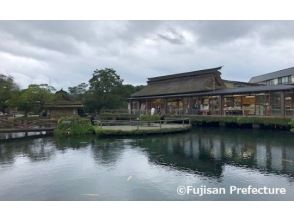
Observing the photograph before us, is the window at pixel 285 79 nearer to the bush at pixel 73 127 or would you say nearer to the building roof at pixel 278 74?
the building roof at pixel 278 74

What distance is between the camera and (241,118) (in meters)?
26.8

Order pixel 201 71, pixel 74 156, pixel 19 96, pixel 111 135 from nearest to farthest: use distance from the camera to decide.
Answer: pixel 74 156
pixel 111 135
pixel 19 96
pixel 201 71

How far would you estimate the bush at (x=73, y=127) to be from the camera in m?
24.0

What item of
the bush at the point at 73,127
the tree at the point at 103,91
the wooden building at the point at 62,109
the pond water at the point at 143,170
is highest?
the tree at the point at 103,91

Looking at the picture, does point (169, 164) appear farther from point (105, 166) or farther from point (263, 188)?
point (263, 188)

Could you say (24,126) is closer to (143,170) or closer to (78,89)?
(143,170)

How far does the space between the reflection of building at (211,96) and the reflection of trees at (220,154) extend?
6.78 metres

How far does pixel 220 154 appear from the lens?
14922 mm

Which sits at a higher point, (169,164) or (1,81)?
(1,81)

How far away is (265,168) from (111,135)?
1303 centimetres

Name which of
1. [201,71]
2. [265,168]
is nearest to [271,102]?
[201,71]

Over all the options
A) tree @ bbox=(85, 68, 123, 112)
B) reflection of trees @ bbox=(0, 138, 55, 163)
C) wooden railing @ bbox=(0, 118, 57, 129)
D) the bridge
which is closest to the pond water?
reflection of trees @ bbox=(0, 138, 55, 163)

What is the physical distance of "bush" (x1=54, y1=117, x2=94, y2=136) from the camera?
24047mm

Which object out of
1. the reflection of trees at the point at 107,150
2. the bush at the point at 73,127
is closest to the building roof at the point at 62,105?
the bush at the point at 73,127
